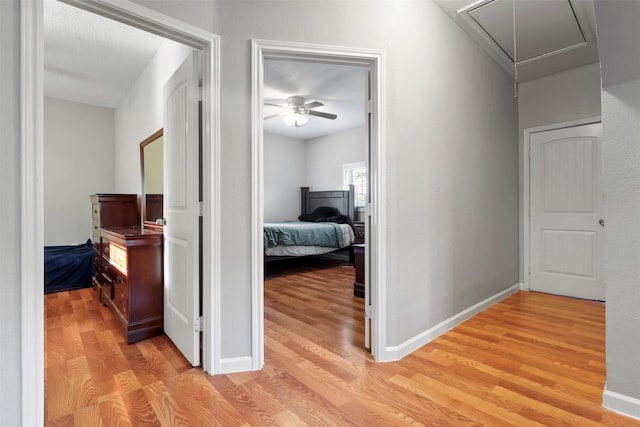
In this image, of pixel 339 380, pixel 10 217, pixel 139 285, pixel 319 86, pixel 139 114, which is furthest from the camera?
pixel 319 86

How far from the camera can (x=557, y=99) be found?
363 cm

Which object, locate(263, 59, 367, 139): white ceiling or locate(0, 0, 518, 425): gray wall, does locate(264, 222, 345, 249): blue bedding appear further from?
locate(0, 0, 518, 425): gray wall

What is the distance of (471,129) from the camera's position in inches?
114

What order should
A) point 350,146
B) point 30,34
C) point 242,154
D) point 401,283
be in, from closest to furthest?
point 30,34, point 242,154, point 401,283, point 350,146

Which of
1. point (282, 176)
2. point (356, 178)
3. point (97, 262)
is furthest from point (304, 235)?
point (97, 262)

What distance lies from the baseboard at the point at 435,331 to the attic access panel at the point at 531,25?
249 centimetres

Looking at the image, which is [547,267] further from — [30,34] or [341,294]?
[30,34]

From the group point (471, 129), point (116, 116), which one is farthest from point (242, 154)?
point (116, 116)

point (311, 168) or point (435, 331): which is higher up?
point (311, 168)

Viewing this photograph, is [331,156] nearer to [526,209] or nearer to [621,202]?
[526,209]

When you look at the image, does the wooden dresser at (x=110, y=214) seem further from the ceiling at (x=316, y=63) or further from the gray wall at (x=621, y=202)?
the gray wall at (x=621, y=202)

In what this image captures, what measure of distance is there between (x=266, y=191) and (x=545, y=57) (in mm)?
4999

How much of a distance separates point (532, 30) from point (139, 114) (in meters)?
4.33

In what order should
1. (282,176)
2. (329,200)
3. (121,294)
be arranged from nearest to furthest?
(121,294), (329,200), (282,176)
